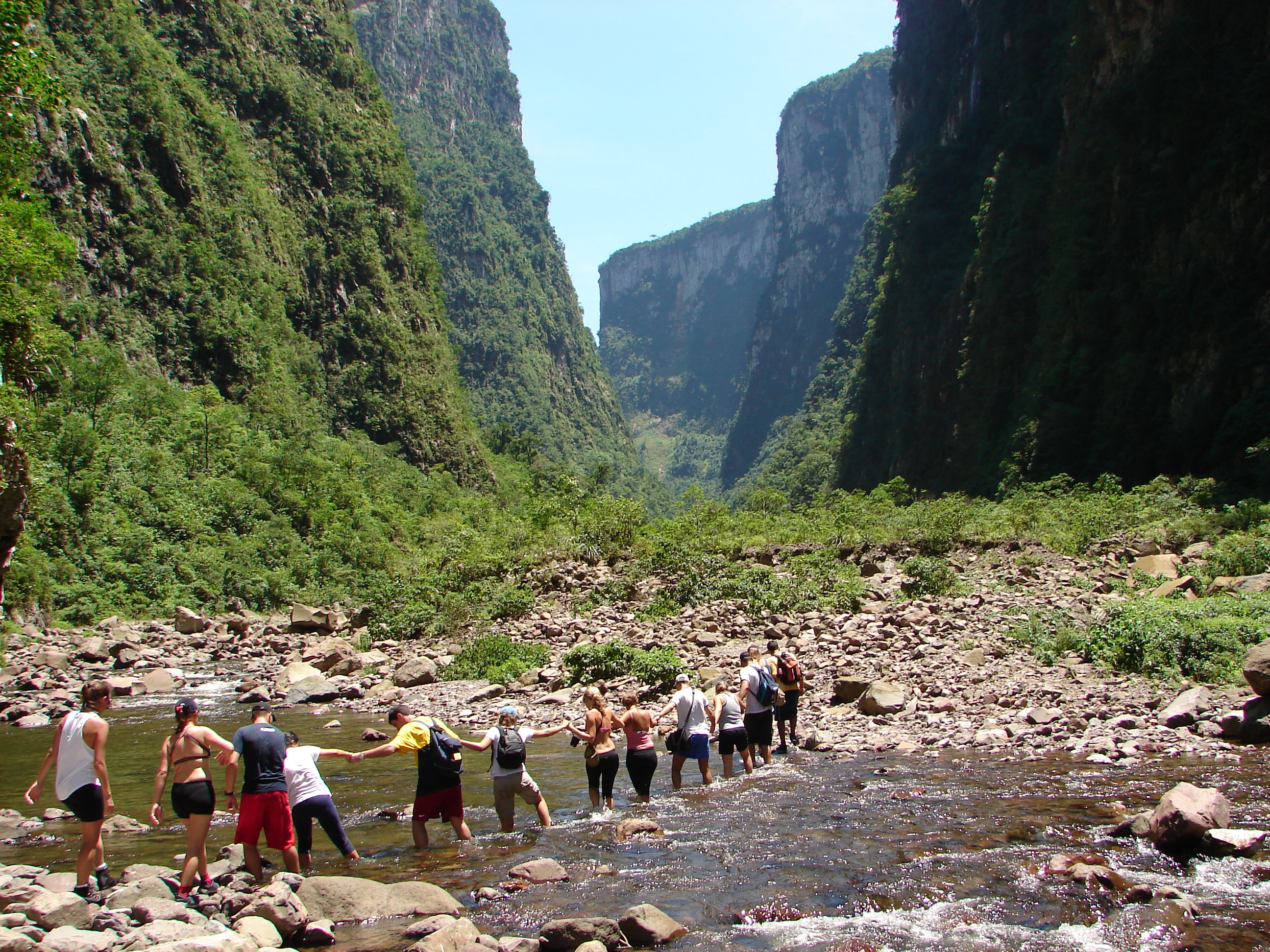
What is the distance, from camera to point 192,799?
20.8ft

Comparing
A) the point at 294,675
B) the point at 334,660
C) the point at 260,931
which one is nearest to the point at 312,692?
the point at 294,675

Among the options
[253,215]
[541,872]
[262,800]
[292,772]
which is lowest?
[541,872]

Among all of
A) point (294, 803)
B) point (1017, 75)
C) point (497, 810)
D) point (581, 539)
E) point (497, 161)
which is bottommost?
point (497, 810)

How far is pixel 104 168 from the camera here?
131ft

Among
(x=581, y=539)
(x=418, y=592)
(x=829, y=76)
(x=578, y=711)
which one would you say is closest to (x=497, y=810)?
(x=578, y=711)

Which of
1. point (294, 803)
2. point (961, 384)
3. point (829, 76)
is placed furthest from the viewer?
point (829, 76)

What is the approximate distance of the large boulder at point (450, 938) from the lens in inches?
197

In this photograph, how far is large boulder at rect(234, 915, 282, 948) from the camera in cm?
530

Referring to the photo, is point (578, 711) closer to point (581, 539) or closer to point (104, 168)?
point (581, 539)

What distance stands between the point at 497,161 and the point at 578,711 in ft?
472

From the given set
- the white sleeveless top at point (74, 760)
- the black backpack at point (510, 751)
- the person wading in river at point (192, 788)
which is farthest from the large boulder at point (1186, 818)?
the white sleeveless top at point (74, 760)

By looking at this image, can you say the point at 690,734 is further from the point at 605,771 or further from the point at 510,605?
the point at 510,605

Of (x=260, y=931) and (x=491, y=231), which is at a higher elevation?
(x=491, y=231)

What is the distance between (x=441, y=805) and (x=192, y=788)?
208cm
